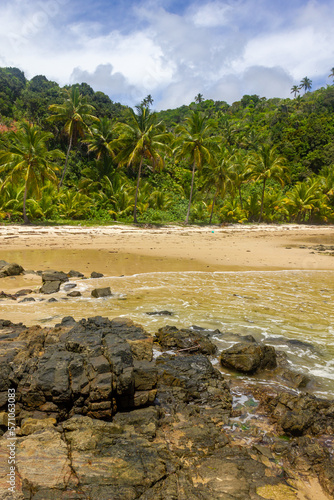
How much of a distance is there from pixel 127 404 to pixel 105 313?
3598 millimetres

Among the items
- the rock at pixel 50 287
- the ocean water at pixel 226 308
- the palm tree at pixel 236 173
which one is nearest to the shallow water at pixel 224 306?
the ocean water at pixel 226 308

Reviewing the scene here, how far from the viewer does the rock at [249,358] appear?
488cm

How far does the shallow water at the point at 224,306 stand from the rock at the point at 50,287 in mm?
219

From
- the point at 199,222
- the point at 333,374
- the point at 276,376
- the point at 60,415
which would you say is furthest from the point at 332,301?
the point at 199,222

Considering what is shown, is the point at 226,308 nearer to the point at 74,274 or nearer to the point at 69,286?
the point at 69,286

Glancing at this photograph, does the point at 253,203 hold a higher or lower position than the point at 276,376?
higher

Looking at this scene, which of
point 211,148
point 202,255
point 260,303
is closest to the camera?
point 260,303

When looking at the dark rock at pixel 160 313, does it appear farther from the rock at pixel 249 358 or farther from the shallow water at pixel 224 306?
the rock at pixel 249 358

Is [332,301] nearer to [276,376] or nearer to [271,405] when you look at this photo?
[276,376]

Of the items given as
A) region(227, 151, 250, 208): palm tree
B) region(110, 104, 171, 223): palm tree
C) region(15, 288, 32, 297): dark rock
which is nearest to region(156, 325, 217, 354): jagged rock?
region(15, 288, 32, 297): dark rock

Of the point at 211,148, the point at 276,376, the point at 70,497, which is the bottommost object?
the point at 276,376

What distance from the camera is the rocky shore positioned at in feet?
8.52

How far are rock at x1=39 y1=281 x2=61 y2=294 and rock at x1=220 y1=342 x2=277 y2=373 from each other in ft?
17.5

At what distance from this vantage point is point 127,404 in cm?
367
